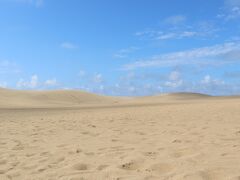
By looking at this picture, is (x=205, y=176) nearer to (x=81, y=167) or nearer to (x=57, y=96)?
(x=81, y=167)

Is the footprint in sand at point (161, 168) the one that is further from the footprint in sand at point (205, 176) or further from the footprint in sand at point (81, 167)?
the footprint in sand at point (81, 167)

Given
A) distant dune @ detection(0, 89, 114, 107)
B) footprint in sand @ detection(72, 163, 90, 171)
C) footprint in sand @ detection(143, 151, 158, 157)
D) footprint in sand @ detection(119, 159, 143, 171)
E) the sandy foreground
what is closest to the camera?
the sandy foreground

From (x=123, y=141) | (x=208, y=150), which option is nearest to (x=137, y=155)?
(x=208, y=150)

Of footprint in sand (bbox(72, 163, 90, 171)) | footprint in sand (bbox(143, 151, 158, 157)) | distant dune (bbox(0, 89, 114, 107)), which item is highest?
distant dune (bbox(0, 89, 114, 107))

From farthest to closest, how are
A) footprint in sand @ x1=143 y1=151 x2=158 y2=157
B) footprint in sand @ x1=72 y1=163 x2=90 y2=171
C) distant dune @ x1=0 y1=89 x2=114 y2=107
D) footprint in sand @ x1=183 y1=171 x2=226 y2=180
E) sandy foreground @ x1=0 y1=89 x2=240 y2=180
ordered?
distant dune @ x1=0 y1=89 x2=114 y2=107 < footprint in sand @ x1=143 y1=151 x2=158 y2=157 < footprint in sand @ x1=72 y1=163 x2=90 y2=171 < sandy foreground @ x1=0 y1=89 x2=240 y2=180 < footprint in sand @ x1=183 y1=171 x2=226 y2=180

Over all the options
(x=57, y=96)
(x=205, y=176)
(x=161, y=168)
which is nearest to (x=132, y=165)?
(x=161, y=168)

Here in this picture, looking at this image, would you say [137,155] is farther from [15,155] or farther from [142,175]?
[15,155]

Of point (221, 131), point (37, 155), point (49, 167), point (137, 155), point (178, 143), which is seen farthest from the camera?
point (221, 131)

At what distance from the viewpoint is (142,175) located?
4855 mm

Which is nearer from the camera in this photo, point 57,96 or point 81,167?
point 81,167

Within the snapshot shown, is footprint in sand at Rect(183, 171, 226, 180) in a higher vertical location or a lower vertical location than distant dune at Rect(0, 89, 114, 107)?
lower

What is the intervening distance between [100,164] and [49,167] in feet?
2.70

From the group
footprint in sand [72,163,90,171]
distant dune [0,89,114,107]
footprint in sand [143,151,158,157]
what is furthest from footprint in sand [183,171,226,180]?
distant dune [0,89,114,107]

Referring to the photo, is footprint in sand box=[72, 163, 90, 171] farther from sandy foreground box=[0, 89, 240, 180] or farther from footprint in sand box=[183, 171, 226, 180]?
footprint in sand box=[183, 171, 226, 180]
